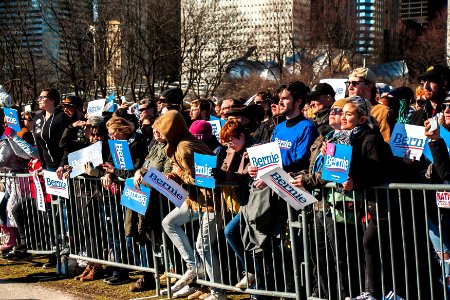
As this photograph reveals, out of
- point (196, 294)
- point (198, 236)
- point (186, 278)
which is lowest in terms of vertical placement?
point (196, 294)

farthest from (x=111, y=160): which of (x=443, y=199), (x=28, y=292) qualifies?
(x=443, y=199)

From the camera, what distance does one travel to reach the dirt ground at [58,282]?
877cm

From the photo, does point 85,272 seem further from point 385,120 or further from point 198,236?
point 385,120

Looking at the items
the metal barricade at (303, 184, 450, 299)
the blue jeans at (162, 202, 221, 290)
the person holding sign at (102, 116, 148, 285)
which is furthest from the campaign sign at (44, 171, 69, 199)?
the metal barricade at (303, 184, 450, 299)

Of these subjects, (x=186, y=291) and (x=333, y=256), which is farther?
(x=186, y=291)

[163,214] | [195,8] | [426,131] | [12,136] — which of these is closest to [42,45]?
[195,8]

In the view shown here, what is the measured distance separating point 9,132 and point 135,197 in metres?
3.41

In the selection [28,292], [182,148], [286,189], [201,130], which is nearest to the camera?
[286,189]

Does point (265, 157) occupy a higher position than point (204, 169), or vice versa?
point (265, 157)

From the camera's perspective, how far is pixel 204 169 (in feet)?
24.5

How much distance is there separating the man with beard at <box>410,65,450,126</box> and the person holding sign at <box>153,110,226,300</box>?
6.81 ft

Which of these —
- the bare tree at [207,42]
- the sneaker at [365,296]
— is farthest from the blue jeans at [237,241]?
the bare tree at [207,42]

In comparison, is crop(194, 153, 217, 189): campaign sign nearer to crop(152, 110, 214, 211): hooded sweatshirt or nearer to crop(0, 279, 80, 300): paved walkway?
crop(152, 110, 214, 211): hooded sweatshirt

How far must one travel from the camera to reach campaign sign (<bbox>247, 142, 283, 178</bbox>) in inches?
264
